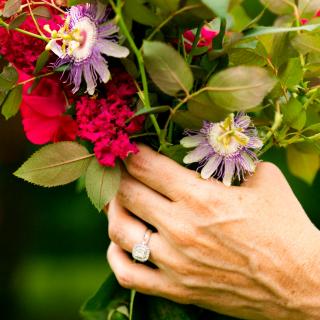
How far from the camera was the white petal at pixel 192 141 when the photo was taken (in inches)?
30.3

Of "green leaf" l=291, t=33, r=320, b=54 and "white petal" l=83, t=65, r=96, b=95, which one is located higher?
"green leaf" l=291, t=33, r=320, b=54

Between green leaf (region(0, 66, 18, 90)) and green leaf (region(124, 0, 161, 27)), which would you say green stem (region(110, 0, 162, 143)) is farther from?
green leaf (region(0, 66, 18, 90))

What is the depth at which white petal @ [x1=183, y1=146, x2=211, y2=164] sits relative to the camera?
0.78 metres

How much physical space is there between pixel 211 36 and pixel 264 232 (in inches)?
9.5

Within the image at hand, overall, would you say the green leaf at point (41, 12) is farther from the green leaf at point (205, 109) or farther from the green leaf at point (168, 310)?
the green leaf at point (168, 310)

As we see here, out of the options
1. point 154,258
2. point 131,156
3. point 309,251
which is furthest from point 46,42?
point 309,251

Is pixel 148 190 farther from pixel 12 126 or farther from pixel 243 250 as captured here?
pixel 12 126

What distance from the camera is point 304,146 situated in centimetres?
91

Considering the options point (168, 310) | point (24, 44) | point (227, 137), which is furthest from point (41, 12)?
point (168, 310)

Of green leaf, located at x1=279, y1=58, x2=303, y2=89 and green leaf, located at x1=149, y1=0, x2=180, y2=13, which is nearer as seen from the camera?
green leaf, located at x1=149, y1=0, x2=180, y2=13

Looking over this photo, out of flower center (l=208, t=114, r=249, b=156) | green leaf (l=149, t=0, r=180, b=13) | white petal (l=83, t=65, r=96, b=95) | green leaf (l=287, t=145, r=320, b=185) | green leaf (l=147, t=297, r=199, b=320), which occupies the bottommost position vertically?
green leaf (l=147, t=297, r=199, b=320)

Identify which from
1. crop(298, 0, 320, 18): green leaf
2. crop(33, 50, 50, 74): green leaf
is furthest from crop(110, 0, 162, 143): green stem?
crop(298, 0, 320, 18): green leaf

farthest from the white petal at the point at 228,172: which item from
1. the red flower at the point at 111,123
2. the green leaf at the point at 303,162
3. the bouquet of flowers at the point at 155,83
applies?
the green leaf at the point at 303,162

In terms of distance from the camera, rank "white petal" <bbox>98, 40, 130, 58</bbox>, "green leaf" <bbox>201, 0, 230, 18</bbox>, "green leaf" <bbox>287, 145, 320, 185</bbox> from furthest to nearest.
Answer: "green leaf" <bbox>287, 145, 320, 185</bbox>, "white petal" <bbox>98, 40, 130, 58</bbox>, "green leaf" <bbox>201, 0, 230, 18</bbox>
